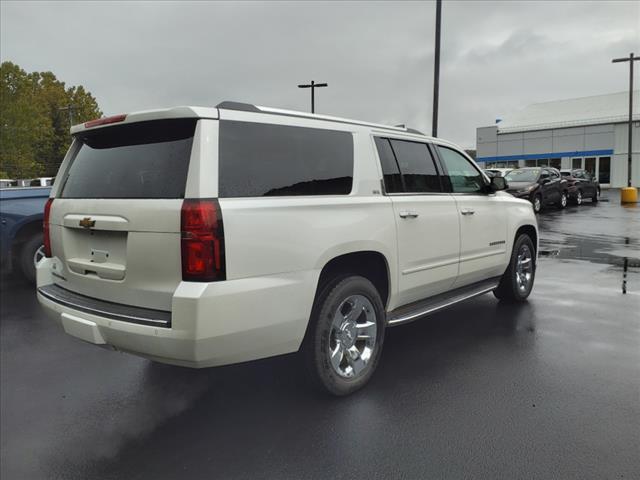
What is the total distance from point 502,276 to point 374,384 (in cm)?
268

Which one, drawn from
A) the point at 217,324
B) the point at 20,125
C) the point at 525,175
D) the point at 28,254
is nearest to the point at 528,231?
the point at 217,324

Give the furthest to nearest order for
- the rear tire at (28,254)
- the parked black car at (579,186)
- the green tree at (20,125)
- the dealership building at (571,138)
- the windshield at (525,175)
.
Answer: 1. the dealership building at (571,138)
2. the green tree at (20,125)
3. the parked black car at (579,186)
4. the windshield at (525,175)
5. the rear tire at (28,254)

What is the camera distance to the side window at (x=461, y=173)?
504 cm

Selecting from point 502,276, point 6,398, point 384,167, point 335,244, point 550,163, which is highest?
point 550,163

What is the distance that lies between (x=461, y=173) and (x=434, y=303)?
1.44m

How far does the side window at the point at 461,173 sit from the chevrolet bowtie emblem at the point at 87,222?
10.3 ft

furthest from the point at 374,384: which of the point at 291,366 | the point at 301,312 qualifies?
the point at 301,312

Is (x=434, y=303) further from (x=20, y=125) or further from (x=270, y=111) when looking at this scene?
(x=20, y=125)

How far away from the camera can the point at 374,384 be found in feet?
13.0

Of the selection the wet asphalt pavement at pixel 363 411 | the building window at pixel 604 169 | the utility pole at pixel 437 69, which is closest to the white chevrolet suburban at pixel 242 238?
the wet asphalt pavement at pixel 363 411

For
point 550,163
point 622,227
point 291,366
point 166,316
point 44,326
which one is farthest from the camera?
point 550,163

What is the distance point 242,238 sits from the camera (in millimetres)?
2969

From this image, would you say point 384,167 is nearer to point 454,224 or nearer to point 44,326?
point 454,224

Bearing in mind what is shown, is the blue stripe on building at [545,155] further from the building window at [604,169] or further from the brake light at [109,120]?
the brake light at [109,120]
